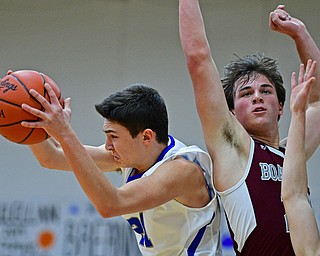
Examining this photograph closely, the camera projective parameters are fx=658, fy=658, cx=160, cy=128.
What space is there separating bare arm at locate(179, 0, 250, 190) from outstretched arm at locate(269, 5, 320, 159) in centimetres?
51

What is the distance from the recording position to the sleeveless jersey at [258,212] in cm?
311

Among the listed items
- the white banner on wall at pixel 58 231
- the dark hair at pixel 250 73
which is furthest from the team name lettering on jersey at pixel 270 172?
the white banner on wall at pixel 58 231

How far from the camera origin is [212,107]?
10.4ft

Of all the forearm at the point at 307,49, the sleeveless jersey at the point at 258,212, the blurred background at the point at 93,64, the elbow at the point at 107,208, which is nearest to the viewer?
the elbow at the point at 107,208


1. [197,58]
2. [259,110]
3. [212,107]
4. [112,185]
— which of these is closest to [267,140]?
[259,110]

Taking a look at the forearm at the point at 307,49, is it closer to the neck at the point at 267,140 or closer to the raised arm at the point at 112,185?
the neck at the point at 267,140

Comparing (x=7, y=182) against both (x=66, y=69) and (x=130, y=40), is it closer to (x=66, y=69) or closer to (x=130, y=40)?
(x=66, y=69)

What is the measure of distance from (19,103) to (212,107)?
0.92 meters

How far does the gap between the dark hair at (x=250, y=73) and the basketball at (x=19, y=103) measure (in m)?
1.04

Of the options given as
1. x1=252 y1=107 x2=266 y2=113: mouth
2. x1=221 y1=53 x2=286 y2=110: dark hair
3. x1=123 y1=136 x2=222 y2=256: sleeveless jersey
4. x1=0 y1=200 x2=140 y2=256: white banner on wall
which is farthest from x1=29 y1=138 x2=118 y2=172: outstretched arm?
x1=0 y1=200 x2=140 y2=256: white banner on wall

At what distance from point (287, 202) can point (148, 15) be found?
539 cm

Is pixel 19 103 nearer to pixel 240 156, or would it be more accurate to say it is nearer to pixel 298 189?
pixel 240 156

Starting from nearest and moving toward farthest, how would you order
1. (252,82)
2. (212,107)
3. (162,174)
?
(162,174)
(212,107)
(252,82)

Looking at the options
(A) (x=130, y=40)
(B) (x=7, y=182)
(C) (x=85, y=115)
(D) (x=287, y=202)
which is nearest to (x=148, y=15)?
(A) (x=130, y=40)
